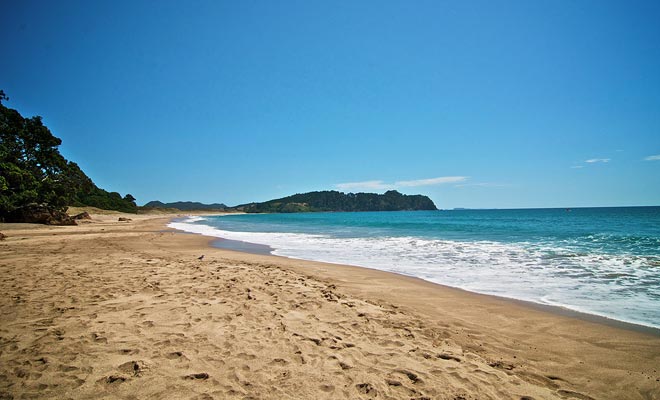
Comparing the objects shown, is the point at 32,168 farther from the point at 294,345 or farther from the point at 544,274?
the point at 544,274

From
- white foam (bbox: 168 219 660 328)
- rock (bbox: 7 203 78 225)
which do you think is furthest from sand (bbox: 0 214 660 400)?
rock (bbox: 7 203 78 225)

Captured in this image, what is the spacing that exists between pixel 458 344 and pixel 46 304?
732 centimetres

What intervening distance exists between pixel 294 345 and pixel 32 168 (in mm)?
41490

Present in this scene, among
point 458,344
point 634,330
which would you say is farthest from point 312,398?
point 634,330

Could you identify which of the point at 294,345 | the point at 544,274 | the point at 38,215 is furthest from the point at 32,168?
the point at 544,274

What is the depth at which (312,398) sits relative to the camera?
3043mm

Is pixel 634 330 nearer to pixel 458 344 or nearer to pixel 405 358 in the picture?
pixel 458 344

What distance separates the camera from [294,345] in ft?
13.8

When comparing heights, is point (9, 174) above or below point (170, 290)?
above

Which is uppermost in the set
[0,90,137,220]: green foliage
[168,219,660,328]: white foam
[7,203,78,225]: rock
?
[0,90,137,220]: green foliage

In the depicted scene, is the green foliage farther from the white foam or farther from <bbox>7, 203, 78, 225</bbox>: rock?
the white foam

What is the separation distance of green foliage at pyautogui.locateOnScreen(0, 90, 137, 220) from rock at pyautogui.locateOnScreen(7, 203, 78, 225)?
560 mm

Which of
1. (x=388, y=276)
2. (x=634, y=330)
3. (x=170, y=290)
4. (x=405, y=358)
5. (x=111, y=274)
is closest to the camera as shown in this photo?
(x=405, y=358)

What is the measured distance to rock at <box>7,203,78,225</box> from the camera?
89.4 feet
